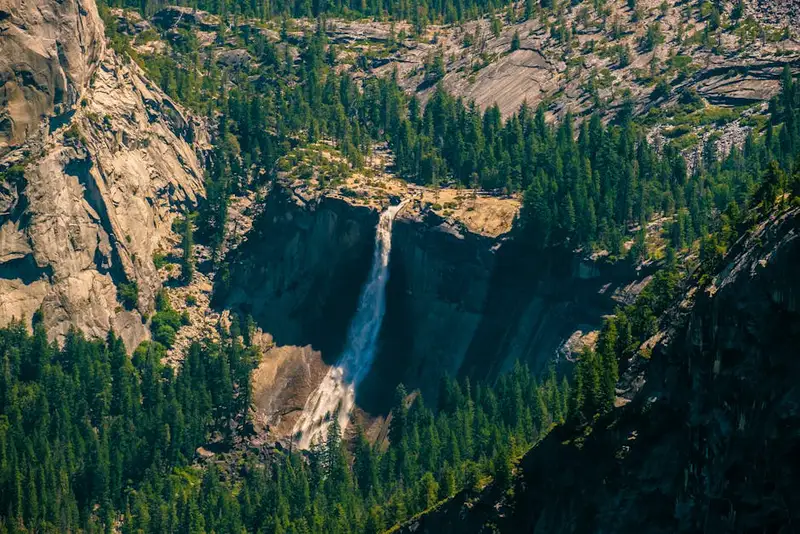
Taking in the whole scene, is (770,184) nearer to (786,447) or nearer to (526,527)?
(526,527)

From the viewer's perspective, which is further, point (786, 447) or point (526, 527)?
point (526, 527)

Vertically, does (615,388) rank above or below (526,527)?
above

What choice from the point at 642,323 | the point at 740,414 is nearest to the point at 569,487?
the point at 642,323

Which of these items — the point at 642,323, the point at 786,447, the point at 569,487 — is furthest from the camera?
the point at 642,323

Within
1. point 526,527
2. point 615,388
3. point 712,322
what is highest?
point 712,322

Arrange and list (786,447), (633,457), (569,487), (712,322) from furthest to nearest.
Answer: (569,487) → (633,457) → (712,322) → (786,447)

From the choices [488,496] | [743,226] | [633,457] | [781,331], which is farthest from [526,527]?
[781,331]
